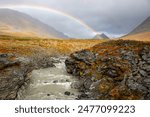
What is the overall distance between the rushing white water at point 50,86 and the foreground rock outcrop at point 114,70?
1.21 metres

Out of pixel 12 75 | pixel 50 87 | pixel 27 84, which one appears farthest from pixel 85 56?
pixel 12 75

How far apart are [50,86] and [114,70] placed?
7265 mm

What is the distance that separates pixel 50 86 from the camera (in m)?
29.2

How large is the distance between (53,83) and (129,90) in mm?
10366

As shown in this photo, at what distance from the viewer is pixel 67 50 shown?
73.8 m

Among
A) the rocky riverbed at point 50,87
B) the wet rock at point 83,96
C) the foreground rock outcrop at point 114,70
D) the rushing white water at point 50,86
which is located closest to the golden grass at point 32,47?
the rushing white water at point 50,86

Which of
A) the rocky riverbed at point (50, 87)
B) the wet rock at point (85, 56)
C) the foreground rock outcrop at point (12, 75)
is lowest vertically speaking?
the rocky riverbed at point (50, 87)

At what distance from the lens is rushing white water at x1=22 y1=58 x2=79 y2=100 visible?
2568 cm

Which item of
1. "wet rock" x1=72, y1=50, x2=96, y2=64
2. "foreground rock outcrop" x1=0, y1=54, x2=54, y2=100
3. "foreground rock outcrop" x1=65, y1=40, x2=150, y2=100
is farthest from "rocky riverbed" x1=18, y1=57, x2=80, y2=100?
"wet rock" x1=72, y1=50, x2=96, y2=64

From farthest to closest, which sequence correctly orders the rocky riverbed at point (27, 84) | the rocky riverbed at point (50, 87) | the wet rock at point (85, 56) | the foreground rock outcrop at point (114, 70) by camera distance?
the wet rock at point (85, 56)
the rocky riverbed at point (50, 87)
the rocky riverbed at point (27, 84)
the foreground rock outcrop at point (114, 70)

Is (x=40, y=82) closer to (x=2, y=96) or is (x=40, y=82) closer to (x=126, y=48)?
(x=2, y=96)

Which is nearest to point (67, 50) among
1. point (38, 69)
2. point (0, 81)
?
point (38, 69)

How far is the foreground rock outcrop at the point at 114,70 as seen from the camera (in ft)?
77.8

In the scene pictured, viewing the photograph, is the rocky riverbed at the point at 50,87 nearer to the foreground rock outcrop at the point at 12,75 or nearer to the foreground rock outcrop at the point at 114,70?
the foreground rock outcrop at the point at 12,75
